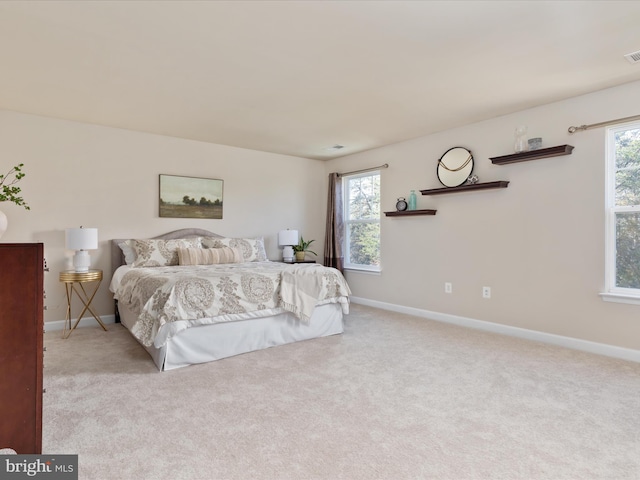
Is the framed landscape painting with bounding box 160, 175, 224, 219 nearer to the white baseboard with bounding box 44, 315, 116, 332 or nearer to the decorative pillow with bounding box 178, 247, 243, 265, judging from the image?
the decorative pillow with bounding box 178, 247, 243, 265

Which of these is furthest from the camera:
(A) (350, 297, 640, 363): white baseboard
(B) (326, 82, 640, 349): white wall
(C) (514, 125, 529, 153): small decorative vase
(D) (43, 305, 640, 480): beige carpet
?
(C) (514, 125, 529, 153): small decorative vase

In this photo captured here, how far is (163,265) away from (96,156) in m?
1.52

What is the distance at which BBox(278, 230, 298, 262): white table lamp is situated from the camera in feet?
18.0

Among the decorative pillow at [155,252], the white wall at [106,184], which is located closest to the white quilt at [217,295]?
the decorative pillow at [155,252]

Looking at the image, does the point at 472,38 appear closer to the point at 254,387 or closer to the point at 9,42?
the point at 254,387

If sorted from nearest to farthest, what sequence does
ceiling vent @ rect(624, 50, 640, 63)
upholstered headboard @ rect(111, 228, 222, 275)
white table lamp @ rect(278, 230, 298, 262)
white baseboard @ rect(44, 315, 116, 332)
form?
ceiling vent @ rect(624, 50, 640, 63) → white baseboard @ rect(44, 315, 116, 332) → upholstered headboard @ rect(111, 228, 222, 275) → white table lamp @ rect(278, 230, 298, 262)

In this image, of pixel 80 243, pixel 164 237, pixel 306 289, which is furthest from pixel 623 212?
pixel 80 243

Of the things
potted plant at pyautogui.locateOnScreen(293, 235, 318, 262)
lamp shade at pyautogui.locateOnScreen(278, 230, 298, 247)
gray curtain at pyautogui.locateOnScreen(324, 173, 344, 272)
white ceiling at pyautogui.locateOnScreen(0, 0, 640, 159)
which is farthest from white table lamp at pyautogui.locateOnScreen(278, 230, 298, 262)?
white ceiling at pyautogui.locateOnScreen(0, 0, 640, 159)

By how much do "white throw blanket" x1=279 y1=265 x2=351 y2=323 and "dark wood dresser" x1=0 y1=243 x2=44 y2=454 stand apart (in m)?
2.03

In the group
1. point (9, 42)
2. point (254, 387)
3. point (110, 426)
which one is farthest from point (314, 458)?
point (9, 42)

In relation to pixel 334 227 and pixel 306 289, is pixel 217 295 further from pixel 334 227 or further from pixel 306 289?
pixel 334 227

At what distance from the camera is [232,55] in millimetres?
2586

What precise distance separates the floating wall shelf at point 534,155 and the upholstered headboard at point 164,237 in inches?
145

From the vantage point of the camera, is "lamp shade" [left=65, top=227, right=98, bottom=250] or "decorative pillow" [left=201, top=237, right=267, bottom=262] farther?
"decorative pillow" [left=201, top=237, right=267, bottom=262]
